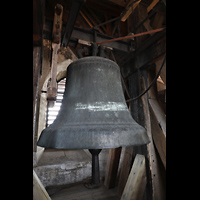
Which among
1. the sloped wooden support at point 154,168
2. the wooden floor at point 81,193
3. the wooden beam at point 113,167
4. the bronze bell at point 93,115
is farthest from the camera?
the wooden beam at point 113,167

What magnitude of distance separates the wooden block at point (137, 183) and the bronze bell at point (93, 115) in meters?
0.94

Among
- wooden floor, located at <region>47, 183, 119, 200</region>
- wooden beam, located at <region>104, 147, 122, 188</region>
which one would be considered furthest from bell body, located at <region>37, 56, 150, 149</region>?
wooden floor, located at <region>47, 183, 119, 200</region>

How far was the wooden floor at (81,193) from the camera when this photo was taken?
7.03 feet

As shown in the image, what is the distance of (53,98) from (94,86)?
43cm

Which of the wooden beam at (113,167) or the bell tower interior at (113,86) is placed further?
the wooden beam at (113,167)

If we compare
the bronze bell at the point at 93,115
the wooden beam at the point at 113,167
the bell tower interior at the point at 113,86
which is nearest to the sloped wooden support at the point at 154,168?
the bell tower interior at the point at 113,86

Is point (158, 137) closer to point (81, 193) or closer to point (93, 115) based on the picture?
point (93, 115)

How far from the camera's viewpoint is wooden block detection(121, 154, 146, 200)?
5.37 ft

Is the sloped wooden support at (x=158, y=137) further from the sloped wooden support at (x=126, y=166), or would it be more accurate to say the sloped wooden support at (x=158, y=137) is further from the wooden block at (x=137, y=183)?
the sloped wooden support at (x=126, y=166)

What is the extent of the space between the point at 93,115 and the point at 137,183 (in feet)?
3.91

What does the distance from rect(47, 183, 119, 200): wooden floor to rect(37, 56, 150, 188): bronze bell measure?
1.62 metres

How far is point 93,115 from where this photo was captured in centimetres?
90

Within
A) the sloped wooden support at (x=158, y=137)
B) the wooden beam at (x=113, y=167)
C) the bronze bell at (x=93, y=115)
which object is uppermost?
the bronze bell at (x=93, y=115)
